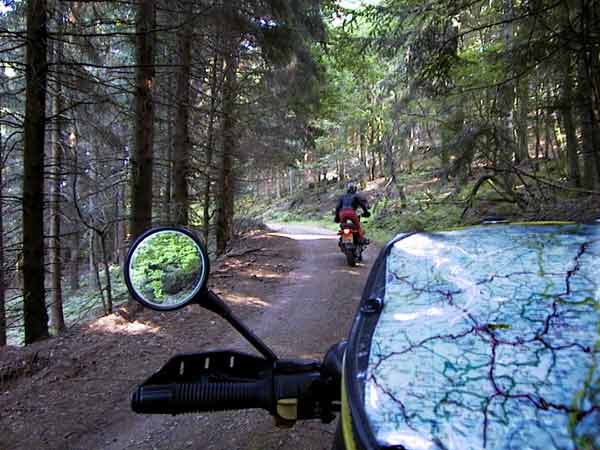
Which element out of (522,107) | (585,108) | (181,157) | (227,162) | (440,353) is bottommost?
(440,353)

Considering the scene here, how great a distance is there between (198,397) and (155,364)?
357cm

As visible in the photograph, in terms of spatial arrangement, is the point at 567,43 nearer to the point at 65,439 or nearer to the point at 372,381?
the point at 372,381

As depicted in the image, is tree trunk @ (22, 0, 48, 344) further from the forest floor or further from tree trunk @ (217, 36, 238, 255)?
tree trunk @ (217, 36, 238, 255)

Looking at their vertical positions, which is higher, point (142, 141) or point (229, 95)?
point (229, 95)

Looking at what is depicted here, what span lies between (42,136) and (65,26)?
185 centimetres

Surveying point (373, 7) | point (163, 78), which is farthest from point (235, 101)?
point (373, 7)

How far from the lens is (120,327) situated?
6.21m

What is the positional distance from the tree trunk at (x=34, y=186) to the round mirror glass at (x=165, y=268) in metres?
5.13

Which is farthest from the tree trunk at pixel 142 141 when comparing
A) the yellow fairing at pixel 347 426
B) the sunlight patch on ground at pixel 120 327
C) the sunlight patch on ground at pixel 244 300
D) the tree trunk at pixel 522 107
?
the tree trunk at pixel 522 107

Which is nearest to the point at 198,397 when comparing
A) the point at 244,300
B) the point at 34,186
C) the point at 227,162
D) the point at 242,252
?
the point at 34,186

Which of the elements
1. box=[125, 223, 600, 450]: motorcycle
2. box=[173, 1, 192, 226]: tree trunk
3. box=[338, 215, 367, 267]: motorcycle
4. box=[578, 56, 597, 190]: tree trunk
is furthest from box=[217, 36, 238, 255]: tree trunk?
box=[125, 223, 600, 450]: motorcycle

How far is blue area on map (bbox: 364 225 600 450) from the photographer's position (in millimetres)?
1093

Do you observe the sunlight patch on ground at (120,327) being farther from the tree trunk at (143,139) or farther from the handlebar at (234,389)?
the handlebar at (234,389)

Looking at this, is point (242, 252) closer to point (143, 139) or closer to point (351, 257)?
point (351, 257)
